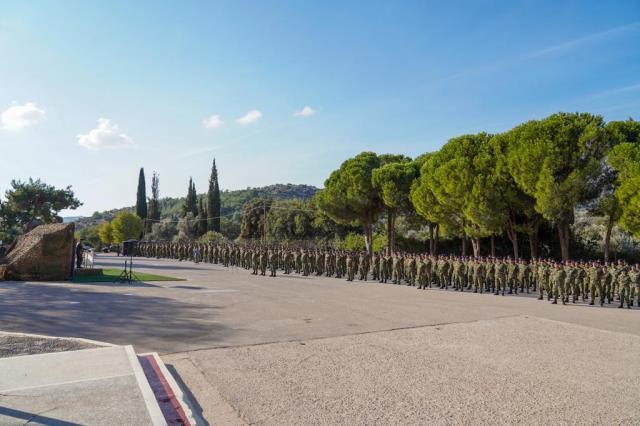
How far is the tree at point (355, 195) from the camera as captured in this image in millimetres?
32938

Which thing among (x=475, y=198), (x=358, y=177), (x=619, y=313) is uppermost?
(x=358, y=177)

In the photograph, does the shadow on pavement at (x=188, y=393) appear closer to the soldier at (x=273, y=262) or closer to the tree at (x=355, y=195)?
the soldier at (x=273, y=262)

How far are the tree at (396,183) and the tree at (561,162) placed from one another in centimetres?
849

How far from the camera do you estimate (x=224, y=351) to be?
23.7ft

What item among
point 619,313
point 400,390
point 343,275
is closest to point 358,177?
point 343,275

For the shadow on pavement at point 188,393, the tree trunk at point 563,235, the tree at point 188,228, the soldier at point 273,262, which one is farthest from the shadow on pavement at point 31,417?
the tree at point 188,228

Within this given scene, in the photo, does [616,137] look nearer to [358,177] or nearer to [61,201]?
[358,177]

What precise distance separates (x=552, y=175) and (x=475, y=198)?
12.4 ft

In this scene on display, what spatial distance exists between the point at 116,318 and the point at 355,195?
80.0 ft

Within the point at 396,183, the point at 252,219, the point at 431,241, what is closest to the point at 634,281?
the point at 431,241

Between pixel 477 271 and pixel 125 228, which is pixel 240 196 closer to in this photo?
pixel 125 228

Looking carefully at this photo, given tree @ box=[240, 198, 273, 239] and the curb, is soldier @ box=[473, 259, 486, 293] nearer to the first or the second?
the curb

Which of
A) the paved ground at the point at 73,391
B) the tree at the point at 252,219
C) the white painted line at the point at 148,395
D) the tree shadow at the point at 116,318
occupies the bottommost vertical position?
the tree shadow at the point at 116,318

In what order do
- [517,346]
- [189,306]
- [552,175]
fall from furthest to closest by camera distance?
[552,175]
[189,306]
[517,346]
